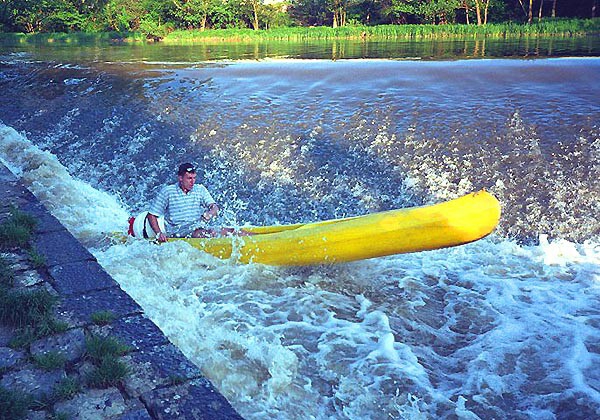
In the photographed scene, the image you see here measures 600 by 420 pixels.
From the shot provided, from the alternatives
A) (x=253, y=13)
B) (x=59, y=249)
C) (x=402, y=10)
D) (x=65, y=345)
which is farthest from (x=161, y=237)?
(x=253, y=13)

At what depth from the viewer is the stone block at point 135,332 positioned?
3035 millimetres

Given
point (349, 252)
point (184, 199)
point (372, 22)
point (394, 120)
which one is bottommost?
point (349, 252)

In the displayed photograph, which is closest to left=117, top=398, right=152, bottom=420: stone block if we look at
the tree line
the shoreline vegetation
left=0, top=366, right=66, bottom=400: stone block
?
left=0, top=366, right=66, bottom=400: stone block

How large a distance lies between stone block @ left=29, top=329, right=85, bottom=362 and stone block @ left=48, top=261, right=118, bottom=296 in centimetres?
54

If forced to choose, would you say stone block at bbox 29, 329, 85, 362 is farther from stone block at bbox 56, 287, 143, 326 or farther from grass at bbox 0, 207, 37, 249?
grass at bbox 0, 207, 37, 249

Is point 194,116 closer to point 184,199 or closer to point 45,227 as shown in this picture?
point 184,199

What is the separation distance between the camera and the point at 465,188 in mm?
6691

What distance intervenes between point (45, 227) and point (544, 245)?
15.9 feet

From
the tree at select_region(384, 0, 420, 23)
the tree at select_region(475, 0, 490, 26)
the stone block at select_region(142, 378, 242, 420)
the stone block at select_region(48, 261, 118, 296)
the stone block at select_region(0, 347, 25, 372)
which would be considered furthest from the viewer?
the tree at select_region(384, 0, 420, 23)

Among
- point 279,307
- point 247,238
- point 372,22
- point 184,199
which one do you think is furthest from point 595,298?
point 372,22

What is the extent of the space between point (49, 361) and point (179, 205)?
260 cm

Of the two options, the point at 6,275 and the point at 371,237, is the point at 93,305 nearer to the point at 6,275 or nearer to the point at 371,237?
the point at 6,275

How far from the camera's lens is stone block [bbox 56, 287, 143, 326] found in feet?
10.7

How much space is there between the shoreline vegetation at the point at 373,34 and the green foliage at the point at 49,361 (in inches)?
963
